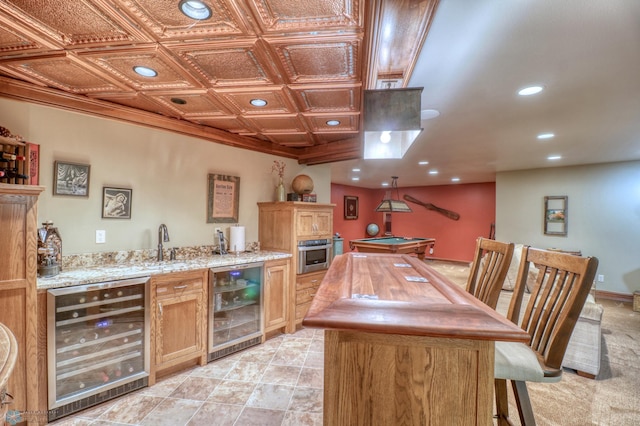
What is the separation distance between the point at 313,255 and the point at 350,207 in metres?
5.70

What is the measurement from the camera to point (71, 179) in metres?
2.41

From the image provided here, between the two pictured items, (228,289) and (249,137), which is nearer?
(228,289)

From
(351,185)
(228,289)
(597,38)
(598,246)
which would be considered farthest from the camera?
(351,185)

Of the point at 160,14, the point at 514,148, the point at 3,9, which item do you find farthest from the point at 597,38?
the point at 3,9

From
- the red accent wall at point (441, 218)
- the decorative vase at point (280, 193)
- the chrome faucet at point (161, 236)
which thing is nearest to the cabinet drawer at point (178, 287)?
the chrome faucet at point (161, 236)

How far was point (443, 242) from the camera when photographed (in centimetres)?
852

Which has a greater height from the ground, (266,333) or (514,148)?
(514,148)

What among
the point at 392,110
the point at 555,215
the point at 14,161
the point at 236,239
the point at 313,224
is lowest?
the point at 236,239

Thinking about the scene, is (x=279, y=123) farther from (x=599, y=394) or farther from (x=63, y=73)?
(x=599, y=394)

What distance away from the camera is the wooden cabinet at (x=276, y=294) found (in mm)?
3176

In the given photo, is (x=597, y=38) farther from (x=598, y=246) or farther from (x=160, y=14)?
(x=598, y=246)

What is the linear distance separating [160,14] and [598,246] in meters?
7.31

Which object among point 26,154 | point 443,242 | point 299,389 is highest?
point 26,154

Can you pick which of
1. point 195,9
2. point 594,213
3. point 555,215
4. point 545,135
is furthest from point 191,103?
point 594,213
